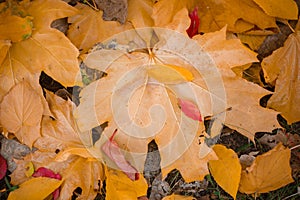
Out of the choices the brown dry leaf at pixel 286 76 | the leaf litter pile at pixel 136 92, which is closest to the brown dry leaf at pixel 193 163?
the leaf litter pile at pixel 136 92

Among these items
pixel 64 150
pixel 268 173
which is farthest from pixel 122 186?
pixel 268 173

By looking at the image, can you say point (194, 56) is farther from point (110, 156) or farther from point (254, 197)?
point (254, 197)

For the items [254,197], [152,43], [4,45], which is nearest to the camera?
[4,45]

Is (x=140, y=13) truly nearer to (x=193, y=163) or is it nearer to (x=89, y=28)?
(x=89, y=28)

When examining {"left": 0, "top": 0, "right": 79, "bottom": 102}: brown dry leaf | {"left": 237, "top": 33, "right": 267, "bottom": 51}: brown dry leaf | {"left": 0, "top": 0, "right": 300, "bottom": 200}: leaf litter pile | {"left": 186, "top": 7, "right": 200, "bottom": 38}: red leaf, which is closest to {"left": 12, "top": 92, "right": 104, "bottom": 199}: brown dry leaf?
{"left": 0, "top": 0, "right": 300, "bottom": 200}: leaf litter pile

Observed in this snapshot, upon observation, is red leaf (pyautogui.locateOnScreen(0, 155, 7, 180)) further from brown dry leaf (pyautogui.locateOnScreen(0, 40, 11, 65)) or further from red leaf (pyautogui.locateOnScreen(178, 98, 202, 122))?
red leaf (pyautogui.locateOnScreen(178, 98, 202, 122))

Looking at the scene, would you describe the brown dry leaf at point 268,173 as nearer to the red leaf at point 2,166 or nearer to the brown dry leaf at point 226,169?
the brown dry leaf at point 226,169

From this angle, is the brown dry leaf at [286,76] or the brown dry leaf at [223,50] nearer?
the brown dry leaf at [223,50]

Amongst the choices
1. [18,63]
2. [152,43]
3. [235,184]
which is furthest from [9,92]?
[235,184]
